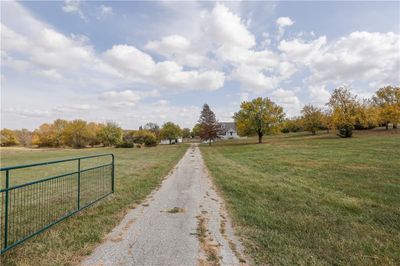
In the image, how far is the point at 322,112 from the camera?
150ft

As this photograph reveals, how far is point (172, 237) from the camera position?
3.51 m

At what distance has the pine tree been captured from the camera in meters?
41.6

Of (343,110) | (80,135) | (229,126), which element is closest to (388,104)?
(343,110)

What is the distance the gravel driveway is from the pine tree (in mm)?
35914

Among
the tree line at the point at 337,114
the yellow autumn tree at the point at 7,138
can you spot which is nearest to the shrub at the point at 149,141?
the tree line at the point at 337,114

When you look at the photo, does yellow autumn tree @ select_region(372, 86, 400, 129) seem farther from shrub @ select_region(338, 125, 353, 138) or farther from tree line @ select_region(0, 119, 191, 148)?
tree line @ select_region(0, 119, 191, 148)

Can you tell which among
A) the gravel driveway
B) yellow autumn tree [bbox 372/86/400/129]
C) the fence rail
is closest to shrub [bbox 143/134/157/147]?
the fence rail

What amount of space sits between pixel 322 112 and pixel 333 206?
48620 mm

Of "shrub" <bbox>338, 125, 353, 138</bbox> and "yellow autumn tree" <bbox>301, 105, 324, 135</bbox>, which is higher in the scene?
"yellow autumn tree" <bbox>301, 105, 324, 135</bbox>

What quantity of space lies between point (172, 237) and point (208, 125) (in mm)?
38482

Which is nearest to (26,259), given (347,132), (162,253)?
(162,253)

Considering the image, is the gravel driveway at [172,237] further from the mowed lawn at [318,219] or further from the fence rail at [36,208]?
the fence rail at [36,208]

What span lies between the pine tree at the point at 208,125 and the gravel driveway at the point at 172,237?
35.9m

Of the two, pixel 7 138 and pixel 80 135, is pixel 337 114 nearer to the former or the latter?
pixel 80 135
